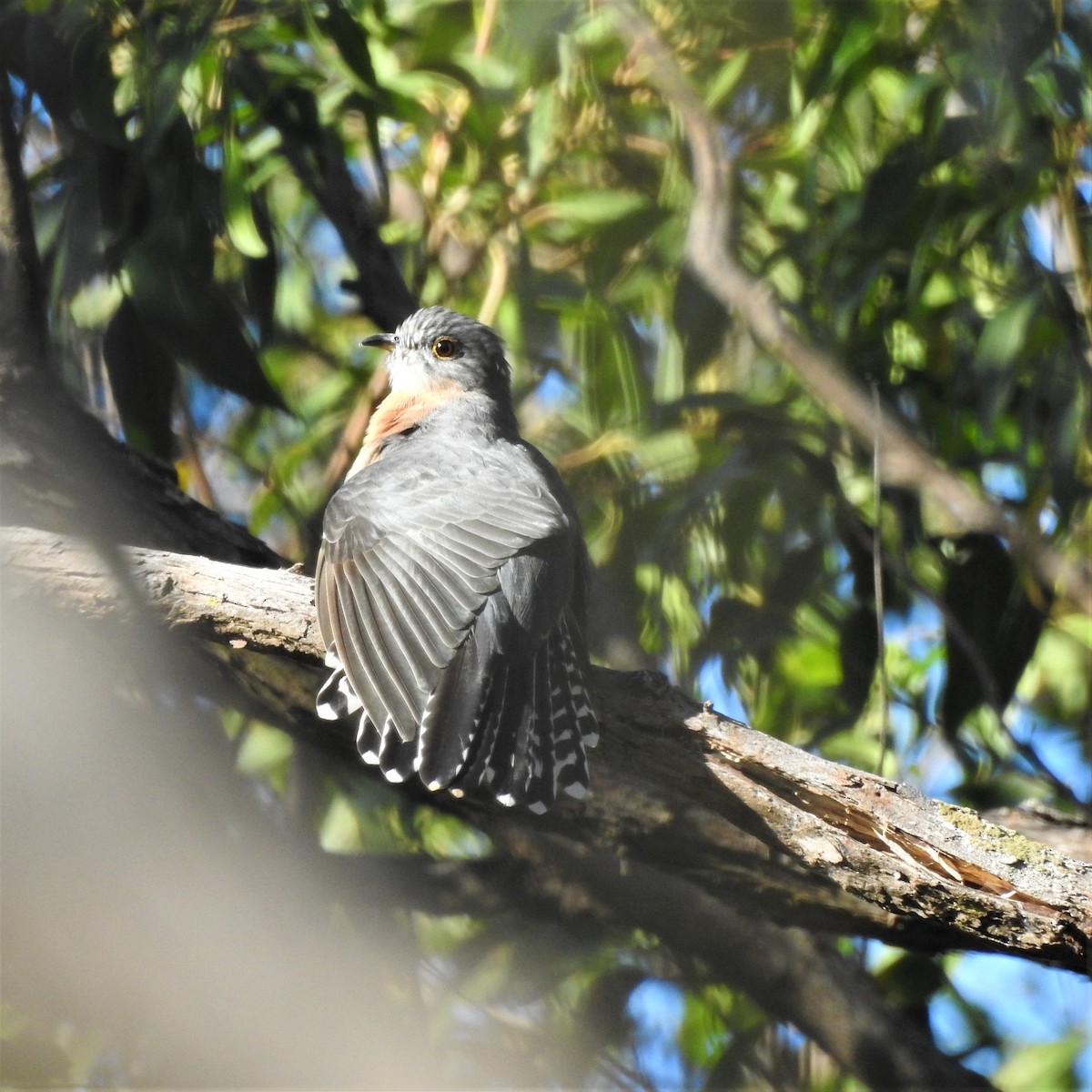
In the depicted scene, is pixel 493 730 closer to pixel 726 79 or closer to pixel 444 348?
pixel 444 348

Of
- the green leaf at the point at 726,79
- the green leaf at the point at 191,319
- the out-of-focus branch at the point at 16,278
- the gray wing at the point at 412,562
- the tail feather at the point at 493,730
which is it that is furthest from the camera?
the green leaf at the point at 726,79

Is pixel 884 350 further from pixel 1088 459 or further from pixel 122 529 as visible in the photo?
pixel 122 529

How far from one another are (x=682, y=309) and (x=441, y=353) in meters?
0.83

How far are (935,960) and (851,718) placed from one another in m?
0.80

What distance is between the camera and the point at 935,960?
424cm

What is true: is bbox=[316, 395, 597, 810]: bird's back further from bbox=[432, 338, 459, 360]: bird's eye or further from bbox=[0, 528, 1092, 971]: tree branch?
bbox=[432, 338, 459, 360]: bird's eye

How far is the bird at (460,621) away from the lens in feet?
9.55

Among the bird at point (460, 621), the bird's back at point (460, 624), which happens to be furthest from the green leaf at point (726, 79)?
the bird's back at point (460, 624)

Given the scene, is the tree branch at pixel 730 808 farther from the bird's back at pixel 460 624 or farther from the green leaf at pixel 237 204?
the green leaf at pixel 237 204

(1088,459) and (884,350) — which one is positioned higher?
(884,350)

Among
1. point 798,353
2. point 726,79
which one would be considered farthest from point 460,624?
point 726,79

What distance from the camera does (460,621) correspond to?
3109mm

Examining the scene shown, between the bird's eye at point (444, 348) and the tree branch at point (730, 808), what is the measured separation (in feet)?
5.00

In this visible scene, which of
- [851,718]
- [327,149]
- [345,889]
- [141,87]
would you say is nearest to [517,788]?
[345,889]
